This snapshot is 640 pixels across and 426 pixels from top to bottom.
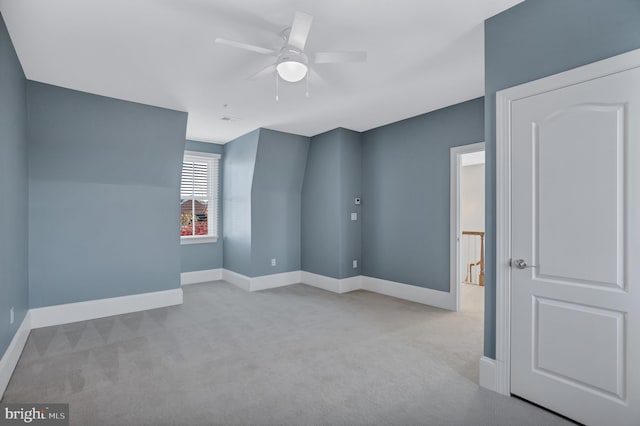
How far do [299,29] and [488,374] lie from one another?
2.81 meters

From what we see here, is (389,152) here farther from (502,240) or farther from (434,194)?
(502,240)

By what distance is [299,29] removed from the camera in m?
2.22

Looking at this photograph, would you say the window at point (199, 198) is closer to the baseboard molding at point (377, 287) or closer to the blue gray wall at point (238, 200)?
the blue gray wall at point (238, 200)

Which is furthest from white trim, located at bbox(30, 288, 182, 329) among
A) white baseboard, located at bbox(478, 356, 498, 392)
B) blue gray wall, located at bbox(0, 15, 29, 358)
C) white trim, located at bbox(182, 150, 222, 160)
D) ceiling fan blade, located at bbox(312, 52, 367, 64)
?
white baseboard, located at bbox(478, 356, 498, 392)

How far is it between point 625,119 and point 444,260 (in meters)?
2.93

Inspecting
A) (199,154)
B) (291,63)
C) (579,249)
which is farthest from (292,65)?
(199,154)

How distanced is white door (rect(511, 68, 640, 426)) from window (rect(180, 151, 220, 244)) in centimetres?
550

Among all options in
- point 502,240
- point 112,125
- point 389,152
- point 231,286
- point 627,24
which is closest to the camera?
point 627,24

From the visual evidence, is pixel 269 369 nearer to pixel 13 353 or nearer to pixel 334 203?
pixel 13 353

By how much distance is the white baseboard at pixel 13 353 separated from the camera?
2.44 m

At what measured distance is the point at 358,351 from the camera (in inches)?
125

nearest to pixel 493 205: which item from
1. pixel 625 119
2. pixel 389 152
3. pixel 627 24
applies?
pixel 625 119

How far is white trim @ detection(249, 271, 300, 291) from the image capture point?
18.7ft

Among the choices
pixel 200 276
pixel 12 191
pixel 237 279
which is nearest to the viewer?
pixel 12 191
